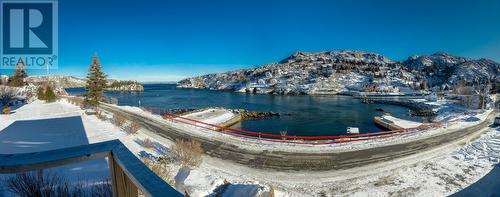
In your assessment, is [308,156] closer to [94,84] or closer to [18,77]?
[94,84]

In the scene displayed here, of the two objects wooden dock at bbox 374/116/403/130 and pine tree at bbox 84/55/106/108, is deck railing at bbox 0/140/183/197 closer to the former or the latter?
pine tree at bbox 84/55/106/108

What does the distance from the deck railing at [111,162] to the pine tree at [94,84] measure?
30536mm

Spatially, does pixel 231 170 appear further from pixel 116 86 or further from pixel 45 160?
pixel 116 86

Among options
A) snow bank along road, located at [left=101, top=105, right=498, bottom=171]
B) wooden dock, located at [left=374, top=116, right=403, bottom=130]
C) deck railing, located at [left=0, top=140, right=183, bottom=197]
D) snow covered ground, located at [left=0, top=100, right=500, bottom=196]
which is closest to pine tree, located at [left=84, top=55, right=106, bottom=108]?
snow covered ground, located at [left=0, top=100, right=500, bottom=196]

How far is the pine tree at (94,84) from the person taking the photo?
95.9ft

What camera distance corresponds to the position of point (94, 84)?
30609mm

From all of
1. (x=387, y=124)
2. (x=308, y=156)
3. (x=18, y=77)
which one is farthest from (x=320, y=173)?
(x=18, y=77)

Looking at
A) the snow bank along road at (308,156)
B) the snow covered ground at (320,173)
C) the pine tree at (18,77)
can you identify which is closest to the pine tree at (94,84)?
the snow covered ground at (320,173)

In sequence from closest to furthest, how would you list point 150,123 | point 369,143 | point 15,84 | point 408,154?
point 408,154 → point 369,143 → point 150,123 → point 15,84

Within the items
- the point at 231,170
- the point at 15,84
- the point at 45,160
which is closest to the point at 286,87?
the point at 15,84

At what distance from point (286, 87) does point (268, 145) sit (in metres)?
110

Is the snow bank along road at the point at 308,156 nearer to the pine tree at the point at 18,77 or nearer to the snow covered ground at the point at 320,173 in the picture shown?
the snow covered ground at the point at 320,173

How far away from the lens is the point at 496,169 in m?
12.3

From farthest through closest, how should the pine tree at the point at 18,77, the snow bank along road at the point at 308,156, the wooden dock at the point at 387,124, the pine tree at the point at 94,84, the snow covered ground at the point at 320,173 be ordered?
the pine tree at the point at 18,77 → the wooden dock at the point at 387,124 → the pine tree at the point at 94,84 → the snow bank along road at the point at 308,156 → the snow covered ground at the point at 320,173
